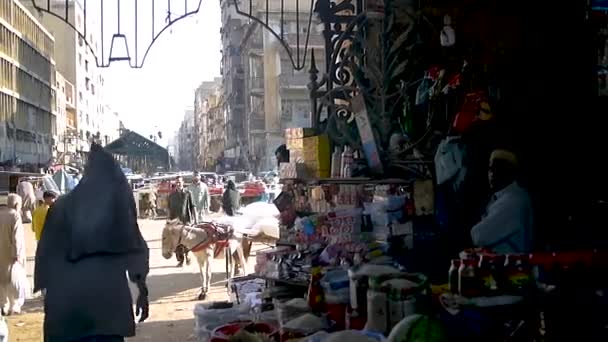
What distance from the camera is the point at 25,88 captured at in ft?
190

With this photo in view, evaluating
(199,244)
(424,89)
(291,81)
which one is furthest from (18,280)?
(291,81)

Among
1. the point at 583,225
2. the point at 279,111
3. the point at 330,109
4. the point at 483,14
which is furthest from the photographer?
the point at 279,111

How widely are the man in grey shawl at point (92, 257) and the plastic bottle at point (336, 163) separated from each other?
4.61ft

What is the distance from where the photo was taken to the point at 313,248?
428 centimetres

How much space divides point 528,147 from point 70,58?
84662mm

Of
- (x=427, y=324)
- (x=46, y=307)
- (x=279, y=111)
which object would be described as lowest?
(x=46, y=307)

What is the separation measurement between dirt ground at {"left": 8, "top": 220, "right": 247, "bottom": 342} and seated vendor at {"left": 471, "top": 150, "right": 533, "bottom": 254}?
12.3ft

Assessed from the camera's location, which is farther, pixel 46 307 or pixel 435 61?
pixel 46 307

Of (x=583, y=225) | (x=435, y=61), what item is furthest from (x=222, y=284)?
(x=583, y=225)

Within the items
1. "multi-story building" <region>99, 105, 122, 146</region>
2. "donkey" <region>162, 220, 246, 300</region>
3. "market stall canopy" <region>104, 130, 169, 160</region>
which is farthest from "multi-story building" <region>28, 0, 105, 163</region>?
"donkey" <region>162, 220, 246, 300</region>

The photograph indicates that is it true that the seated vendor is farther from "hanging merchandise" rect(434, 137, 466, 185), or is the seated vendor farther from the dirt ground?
the dirt ground

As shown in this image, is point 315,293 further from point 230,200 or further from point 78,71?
point 78,71

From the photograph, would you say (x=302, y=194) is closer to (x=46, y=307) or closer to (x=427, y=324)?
(x=46, y=307)

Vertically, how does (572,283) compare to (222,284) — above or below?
above
